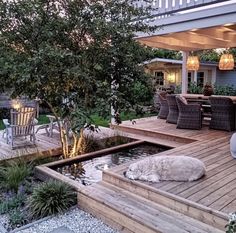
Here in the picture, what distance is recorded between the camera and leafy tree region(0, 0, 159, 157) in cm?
436

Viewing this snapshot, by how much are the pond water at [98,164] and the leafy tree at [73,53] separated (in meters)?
0.86

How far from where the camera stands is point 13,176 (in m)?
4.55

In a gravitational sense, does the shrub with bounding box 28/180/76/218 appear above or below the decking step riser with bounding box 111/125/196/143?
below

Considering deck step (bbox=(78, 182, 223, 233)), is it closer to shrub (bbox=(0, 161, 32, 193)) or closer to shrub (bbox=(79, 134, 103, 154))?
shrub (bbox=(0, 161, 32, 193))

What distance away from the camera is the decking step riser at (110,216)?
10.3 feet

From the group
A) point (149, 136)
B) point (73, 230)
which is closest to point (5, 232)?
point (73, 230)

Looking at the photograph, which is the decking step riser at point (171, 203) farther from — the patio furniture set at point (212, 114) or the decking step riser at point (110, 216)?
the patio furniture set at point (212, 114)

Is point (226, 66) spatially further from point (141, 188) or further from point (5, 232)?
point (5, 232)

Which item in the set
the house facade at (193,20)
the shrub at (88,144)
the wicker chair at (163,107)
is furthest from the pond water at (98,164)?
the wicker chair at (163,107)

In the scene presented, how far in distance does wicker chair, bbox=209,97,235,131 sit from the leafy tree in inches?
112

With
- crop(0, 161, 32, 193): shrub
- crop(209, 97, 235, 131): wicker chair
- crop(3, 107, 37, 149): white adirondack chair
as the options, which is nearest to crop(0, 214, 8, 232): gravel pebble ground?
crop(0, 161, 32, 193): shrub

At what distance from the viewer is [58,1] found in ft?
15.7

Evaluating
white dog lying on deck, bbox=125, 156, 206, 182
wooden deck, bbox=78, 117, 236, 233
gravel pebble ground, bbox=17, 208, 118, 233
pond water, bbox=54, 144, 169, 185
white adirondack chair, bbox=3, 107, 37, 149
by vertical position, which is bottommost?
gravel pebble ground, bbox=17, 208, 118, 233

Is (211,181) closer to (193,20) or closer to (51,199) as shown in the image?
(51,199)
